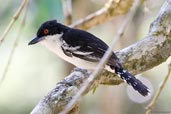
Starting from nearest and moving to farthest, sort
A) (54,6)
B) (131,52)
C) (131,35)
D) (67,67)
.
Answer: (131,52), (54,6), (67,67), (131,35)

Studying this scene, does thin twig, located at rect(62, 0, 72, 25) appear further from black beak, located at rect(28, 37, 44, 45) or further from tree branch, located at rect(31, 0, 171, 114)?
tree branch, located at rect(31, 0, 171, 114)

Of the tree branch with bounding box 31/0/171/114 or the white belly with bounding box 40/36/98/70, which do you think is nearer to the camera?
the tree branch with bounding box 31/0/171/114

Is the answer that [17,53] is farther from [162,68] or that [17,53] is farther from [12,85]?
[162,68]

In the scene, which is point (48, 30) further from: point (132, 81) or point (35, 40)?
point (132, 81)

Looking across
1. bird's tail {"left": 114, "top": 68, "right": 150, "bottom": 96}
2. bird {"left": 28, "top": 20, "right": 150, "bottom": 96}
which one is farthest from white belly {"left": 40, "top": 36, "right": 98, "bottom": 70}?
bird's tail {"left": 114, "top": 68, "right": 150, "bottom": 96}

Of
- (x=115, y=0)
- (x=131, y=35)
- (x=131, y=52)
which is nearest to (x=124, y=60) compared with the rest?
(x=131, y=52)
